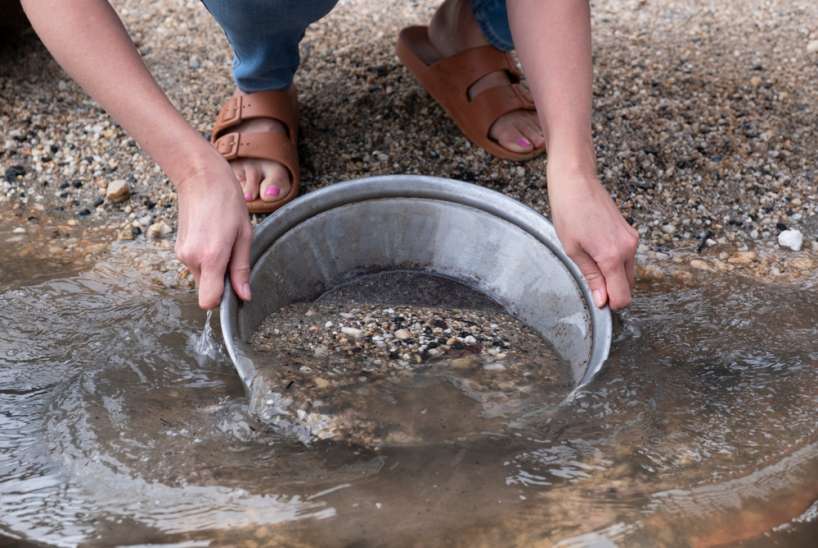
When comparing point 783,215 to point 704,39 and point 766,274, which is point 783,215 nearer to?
point 766,274

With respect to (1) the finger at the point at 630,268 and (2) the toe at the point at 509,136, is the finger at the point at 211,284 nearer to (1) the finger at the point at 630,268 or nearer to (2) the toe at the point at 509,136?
(1) the finger at the point at 630,268

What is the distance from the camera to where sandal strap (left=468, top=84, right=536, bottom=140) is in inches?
95.3

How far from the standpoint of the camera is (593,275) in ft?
5.33

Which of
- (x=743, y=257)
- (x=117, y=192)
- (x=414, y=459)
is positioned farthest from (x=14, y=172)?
(x=743, y=257)

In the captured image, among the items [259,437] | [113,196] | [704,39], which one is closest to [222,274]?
[259,437]

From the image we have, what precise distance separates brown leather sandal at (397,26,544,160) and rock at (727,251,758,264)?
0.59 m

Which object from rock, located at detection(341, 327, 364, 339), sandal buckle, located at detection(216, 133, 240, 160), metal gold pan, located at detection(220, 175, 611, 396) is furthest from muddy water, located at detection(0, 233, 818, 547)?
sandal buckle, located at detection(216, 133, 240, 160)

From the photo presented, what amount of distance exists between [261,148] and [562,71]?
91cm

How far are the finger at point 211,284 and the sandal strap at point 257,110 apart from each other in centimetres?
92

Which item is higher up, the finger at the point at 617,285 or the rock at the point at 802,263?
the finger at the point at 617,285

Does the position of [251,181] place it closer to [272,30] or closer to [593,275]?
[272,30]

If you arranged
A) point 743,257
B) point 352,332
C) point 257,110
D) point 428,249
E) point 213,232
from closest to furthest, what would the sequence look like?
point 213,232 < point 352,332 < point 428,249 < point 743,257 < point 257,110

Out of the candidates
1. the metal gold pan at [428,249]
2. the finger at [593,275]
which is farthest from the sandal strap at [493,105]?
the finger at [593,275]

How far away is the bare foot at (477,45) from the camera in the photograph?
240 centimetres
